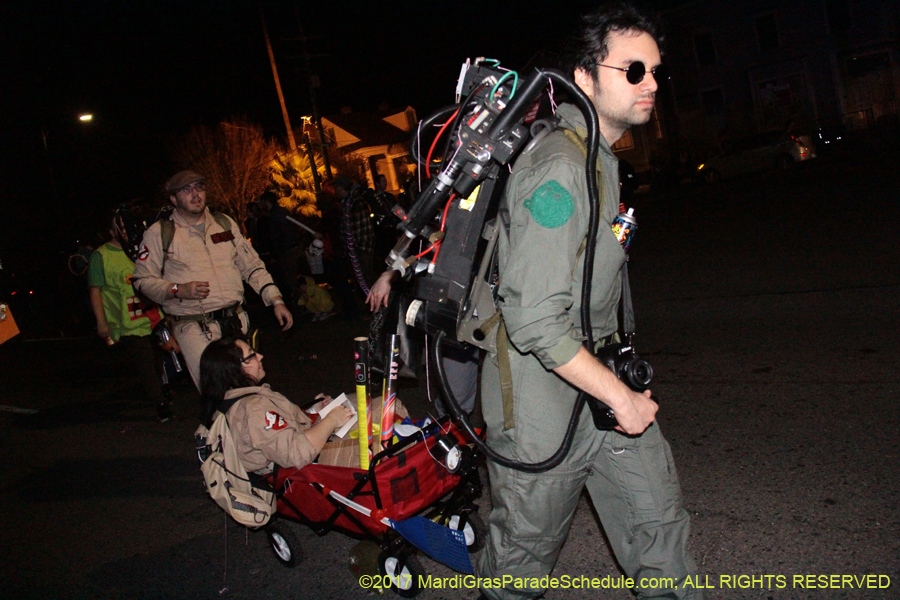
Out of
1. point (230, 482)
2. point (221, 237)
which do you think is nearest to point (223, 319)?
point (221, 237)

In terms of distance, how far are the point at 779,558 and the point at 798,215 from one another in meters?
9.74

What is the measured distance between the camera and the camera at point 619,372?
7.01 ft

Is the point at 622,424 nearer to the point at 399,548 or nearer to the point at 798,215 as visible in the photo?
the point at 399,548

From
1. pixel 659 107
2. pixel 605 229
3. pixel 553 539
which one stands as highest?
pixel 659 107

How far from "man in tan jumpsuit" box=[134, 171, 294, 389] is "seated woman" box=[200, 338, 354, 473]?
883 mm

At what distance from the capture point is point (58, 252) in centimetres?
2208

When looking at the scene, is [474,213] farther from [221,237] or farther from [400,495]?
[221,237]

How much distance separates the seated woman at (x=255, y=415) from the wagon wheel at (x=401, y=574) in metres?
0.59

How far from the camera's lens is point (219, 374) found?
381cm

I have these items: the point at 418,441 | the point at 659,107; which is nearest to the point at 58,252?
the point at 418,441

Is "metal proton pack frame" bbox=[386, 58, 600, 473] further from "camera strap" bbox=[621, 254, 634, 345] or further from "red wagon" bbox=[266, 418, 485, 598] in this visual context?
"red wagon" bbox=[266, 418, 485, 598]

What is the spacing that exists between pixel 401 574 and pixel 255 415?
3.39ft

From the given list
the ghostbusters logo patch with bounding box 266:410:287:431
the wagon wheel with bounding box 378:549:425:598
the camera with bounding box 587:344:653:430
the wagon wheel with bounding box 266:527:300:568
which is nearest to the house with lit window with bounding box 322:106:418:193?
the wagon wheel with bounding box 266:527:300:568

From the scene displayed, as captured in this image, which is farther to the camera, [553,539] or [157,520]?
[157,520]
